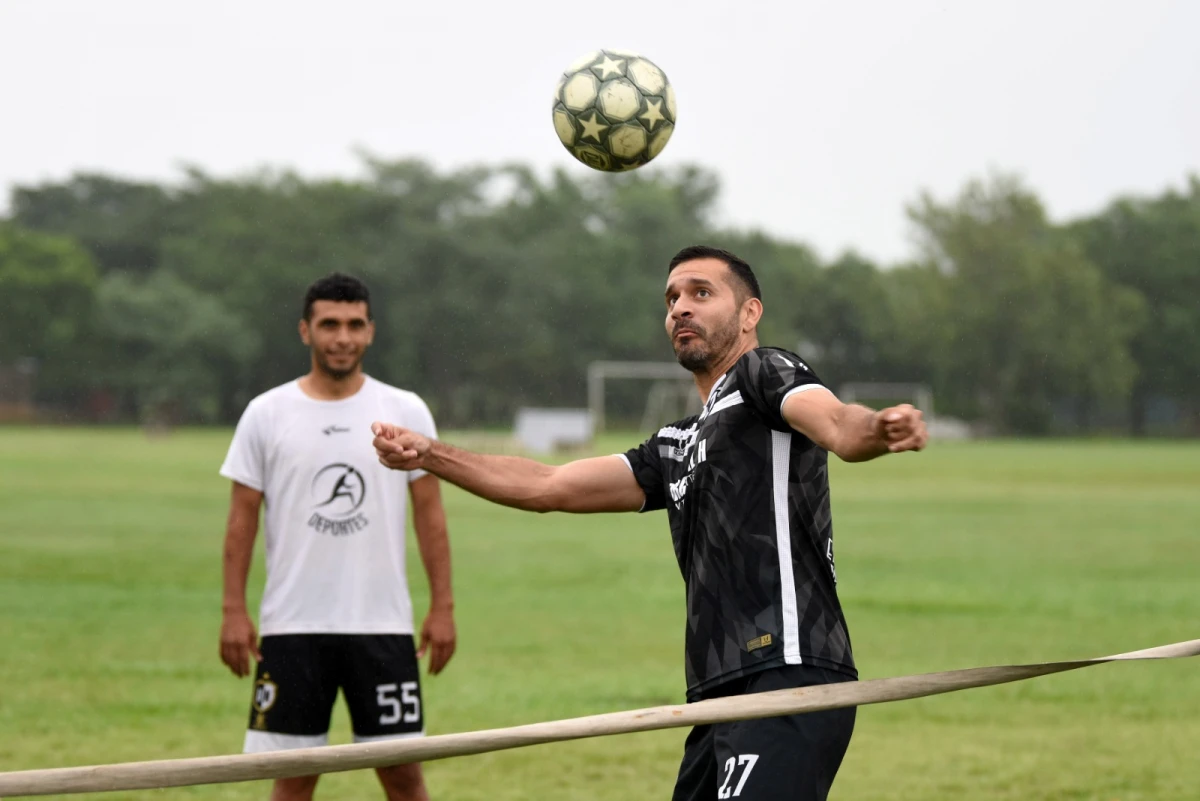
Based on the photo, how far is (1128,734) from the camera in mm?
10133

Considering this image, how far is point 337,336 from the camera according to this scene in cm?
681

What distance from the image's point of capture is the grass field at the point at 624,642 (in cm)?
916

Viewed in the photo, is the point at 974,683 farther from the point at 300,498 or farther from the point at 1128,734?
the point at 1128,734

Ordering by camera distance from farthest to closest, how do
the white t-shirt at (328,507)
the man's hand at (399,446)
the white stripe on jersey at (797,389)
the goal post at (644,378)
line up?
1. the goal post at (644,378)
2. the white t-shirt at (328,507)
3. the man's hand at (399,446)
4. the white stripe on jersey at (797,389)

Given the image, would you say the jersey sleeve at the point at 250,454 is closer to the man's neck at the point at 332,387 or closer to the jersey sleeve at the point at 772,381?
the man's neck at the point at 332,387

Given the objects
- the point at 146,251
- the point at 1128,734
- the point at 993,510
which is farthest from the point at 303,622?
the point at 146,251

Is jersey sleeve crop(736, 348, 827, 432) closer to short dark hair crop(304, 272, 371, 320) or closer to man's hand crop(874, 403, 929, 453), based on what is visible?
man's hand crop(874, 403, 929, 453)

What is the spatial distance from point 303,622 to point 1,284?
107 meters

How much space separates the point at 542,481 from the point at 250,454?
197cm

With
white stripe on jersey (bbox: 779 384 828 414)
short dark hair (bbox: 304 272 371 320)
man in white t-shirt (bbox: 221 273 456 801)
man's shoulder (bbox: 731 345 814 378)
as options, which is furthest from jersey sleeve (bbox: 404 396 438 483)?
white stripe on jersey (bbox: 779 384 828 414)

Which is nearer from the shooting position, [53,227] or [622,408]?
[622,408]

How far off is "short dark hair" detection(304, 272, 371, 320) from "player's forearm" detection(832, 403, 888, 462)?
3.27 meters

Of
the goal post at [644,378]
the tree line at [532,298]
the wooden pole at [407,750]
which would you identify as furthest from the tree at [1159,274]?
the wooden pole at [407,750]

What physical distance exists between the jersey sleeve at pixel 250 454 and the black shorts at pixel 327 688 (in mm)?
738
